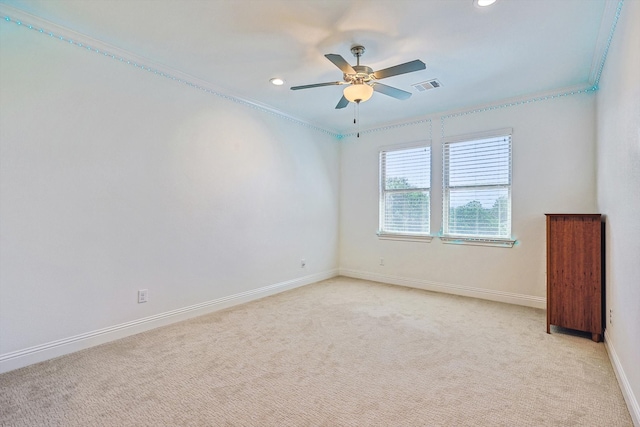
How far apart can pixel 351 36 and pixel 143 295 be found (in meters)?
2.99

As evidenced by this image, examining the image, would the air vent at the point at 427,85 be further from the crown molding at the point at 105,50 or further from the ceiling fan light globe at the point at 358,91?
the crown molding at the point at 105,50

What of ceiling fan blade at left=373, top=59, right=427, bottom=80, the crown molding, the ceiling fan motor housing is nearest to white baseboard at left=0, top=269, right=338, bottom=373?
the crown molding

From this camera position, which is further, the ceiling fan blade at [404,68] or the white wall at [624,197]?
the ceiling fan blade at [404,68]

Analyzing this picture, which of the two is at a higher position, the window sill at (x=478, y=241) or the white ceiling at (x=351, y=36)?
the white ceiling at (x=351, y=36)

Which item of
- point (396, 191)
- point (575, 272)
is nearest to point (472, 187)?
point (396, 191)

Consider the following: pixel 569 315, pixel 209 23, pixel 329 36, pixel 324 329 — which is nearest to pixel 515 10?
pixel 329 36

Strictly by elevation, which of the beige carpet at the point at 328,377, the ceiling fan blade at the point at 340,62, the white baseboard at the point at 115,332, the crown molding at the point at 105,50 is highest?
the crown molding at the point at 105,50

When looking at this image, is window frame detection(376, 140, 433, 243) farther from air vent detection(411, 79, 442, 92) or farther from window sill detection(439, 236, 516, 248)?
air vent detection(411, 79, 442, 92)

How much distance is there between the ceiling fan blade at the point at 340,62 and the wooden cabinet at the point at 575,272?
7.68ft

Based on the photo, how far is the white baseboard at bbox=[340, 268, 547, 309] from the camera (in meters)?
3.85

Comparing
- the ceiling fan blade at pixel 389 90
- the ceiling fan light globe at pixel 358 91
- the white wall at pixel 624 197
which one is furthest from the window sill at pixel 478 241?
the ceiling fan light globe at pixel 358 91

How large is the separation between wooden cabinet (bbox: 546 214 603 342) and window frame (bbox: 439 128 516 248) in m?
0.98

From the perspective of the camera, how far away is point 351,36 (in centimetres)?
259

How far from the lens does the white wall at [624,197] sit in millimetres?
1743
